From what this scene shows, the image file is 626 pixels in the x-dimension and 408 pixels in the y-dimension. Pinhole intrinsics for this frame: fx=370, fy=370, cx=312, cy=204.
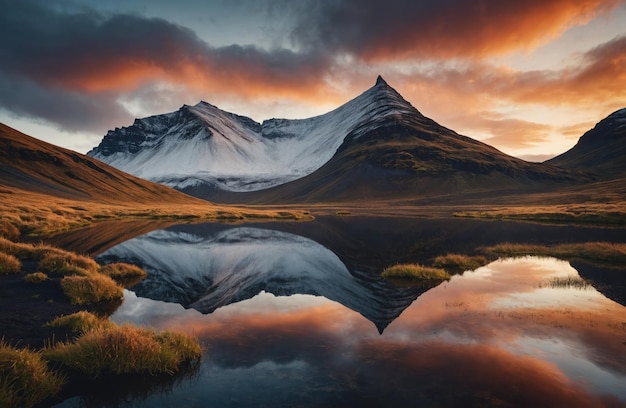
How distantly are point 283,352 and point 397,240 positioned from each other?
1788 inches

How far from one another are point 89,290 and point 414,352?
18.6m

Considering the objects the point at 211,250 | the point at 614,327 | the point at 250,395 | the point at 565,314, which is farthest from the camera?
the point at 211,250

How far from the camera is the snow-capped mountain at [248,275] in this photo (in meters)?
24.6

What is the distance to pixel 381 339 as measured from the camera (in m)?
17.0

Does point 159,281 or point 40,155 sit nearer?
point 159,281

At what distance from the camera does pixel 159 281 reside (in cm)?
3000

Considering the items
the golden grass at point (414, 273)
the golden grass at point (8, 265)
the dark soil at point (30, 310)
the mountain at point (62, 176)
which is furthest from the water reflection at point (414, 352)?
the mountain at point (62, 176)

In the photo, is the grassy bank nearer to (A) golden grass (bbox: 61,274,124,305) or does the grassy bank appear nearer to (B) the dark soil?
(B) the dark soil

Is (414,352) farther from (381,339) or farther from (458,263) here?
(458,263)

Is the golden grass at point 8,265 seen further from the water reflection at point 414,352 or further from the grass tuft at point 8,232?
the grass tuft at point 8,232

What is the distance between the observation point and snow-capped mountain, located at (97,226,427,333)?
2461 cm

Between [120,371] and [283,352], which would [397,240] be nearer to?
[283,352]

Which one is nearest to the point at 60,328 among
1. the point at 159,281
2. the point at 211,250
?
the point at 159,281

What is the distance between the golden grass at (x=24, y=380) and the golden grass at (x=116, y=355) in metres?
1.10
